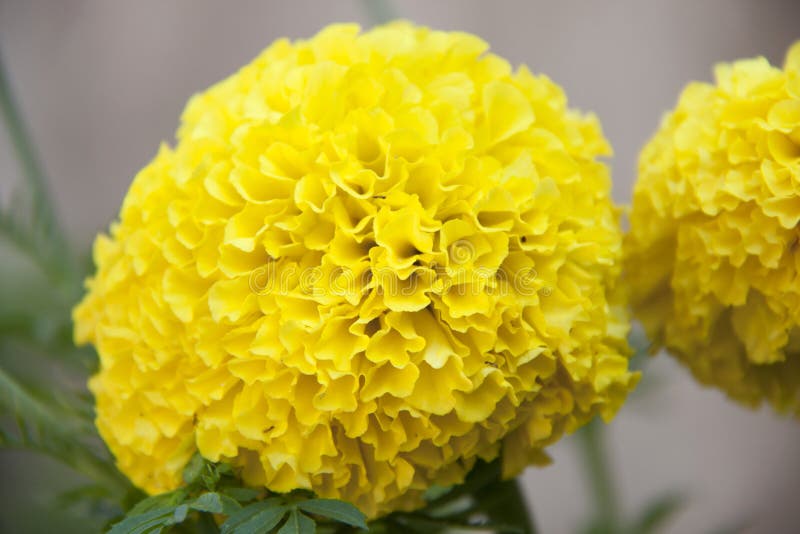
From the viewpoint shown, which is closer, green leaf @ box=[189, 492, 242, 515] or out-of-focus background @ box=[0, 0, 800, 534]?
green leaf @ box=[189, 492, 242, 515]

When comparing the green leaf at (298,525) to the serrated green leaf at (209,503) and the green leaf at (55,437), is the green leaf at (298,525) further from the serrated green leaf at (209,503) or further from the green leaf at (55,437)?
the green leaf at (55,437)

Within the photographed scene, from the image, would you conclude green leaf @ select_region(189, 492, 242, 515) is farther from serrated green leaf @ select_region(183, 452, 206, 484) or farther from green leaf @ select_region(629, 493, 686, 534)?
green leaf @ select_region(629, 493, 686, 534)

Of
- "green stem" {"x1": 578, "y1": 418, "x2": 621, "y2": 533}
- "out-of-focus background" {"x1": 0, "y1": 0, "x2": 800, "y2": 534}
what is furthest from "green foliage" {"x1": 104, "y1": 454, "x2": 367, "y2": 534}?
"out-of-focus background" {"x1": 0, "y1": 0, "x2": 800, "y2": 534}

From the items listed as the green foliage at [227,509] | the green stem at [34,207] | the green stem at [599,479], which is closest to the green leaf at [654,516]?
the green stem at [599,479]

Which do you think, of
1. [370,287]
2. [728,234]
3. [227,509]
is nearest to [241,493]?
[227,509]

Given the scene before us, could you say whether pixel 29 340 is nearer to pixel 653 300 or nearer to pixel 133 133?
pixel 653 300
